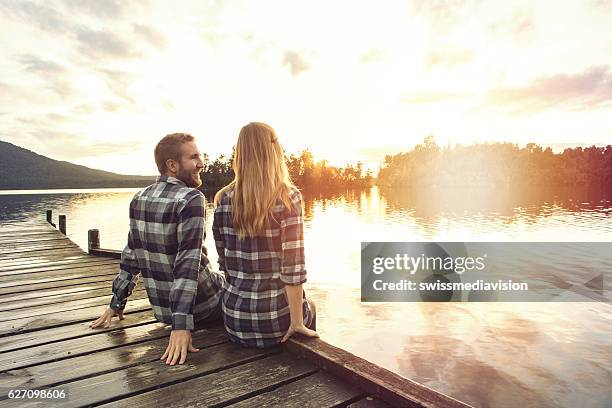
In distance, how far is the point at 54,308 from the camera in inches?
229

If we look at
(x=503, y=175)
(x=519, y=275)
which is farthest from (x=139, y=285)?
(x=503, y=175)

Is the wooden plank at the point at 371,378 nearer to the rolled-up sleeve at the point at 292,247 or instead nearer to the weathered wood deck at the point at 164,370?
the weathered wood deck at the point at 164,370

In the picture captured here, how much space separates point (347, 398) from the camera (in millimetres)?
3105

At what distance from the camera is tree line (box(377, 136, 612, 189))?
183375 mm

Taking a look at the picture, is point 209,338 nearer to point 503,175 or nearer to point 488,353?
point 488,353

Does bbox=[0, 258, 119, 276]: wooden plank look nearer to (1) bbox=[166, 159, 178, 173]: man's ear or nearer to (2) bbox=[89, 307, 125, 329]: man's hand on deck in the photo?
(2) bbox=[89, 307, 125, 329]: man's hand on deck

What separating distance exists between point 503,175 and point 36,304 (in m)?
208

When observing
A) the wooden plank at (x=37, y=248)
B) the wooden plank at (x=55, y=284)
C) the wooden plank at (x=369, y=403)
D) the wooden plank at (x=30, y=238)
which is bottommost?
the wooden plank at (x=30, y=238)

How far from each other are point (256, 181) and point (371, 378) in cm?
190

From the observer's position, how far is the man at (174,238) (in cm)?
358

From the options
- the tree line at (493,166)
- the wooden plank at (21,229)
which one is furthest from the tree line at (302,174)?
the wooden plank at (21,229)

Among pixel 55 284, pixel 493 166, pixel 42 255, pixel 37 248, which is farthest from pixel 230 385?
pixel 493 166

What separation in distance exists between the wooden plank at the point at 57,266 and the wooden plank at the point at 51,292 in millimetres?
2138

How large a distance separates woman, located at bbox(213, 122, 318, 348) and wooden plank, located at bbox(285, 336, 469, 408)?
7.6 inches
